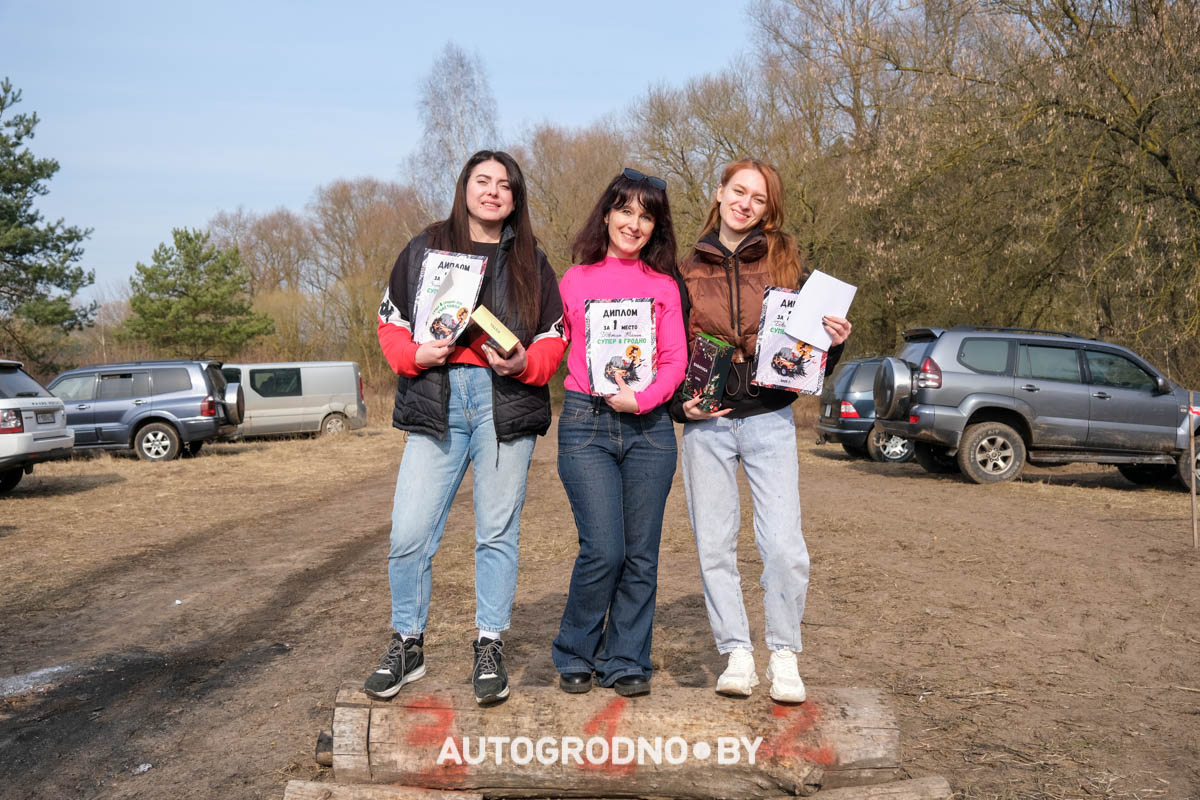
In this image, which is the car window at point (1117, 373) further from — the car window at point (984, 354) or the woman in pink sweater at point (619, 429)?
the woman in pink sweater at point (619, 429)

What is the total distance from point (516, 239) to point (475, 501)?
99cm

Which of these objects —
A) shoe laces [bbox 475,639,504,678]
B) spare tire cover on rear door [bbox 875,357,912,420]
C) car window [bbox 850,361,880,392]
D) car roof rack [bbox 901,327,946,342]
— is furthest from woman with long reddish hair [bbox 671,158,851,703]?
car window [bbox 850,361,880,392]

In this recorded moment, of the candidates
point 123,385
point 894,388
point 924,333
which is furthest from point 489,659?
point 123,385

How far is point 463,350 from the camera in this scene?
355cm

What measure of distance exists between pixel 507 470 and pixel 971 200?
14.9 m

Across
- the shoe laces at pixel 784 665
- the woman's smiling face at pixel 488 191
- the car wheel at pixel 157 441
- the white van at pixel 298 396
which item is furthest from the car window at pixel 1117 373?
the white van at pixel 298 396

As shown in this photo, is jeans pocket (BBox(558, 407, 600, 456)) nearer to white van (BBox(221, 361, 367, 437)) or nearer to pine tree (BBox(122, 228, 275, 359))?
white van (BBox(221, 361, 367, 437))

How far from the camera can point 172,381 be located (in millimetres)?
18406

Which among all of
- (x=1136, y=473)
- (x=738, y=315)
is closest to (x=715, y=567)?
(x=738, y=315)

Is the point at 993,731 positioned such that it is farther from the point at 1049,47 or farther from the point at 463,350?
the point at 1049,47

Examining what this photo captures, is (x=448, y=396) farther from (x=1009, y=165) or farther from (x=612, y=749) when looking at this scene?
(x=1009, y=165)

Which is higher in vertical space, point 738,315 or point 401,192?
point 401,192

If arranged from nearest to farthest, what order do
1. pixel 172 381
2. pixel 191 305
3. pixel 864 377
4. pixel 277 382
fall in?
pixel 864 377, pixel 172 381, pixel 277 382, pixel 191 305

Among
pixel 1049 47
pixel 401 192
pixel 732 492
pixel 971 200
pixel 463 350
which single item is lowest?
pixel 732 492
